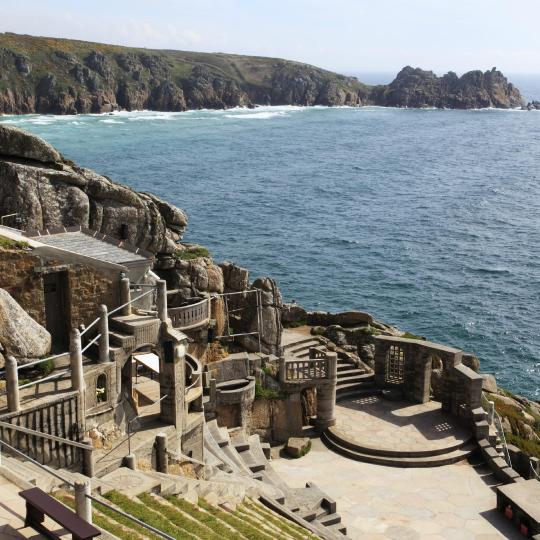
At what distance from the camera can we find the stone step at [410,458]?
33375 mm

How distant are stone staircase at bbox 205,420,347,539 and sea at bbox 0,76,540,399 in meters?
27.9

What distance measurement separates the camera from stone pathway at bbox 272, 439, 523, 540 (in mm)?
28234

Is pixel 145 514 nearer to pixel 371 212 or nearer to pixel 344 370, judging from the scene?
pixel 344 370

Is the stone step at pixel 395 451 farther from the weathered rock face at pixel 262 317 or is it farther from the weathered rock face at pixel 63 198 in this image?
the weathered rock face at pixel 63 198

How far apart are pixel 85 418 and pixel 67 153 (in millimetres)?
110582

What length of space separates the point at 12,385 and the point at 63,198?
2146 centimetres

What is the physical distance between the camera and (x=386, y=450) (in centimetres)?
3388

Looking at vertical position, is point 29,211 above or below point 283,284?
above

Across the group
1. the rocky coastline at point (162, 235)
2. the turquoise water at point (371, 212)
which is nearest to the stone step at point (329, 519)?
the rocky coastline at point (162, 235)

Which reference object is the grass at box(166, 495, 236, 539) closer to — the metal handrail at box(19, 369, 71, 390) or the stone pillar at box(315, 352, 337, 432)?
the metal handrail at box(19, 369, 71, 390)

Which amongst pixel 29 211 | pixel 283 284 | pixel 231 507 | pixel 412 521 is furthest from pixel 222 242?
pixel 231 507

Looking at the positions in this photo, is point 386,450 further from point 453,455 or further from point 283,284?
point 283,284

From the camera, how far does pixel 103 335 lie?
78.9ft

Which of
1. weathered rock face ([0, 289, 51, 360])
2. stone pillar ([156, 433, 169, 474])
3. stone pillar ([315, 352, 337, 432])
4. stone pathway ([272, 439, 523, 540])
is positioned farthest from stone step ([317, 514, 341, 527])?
weathered rock face ([0, 289, 51, 360])
